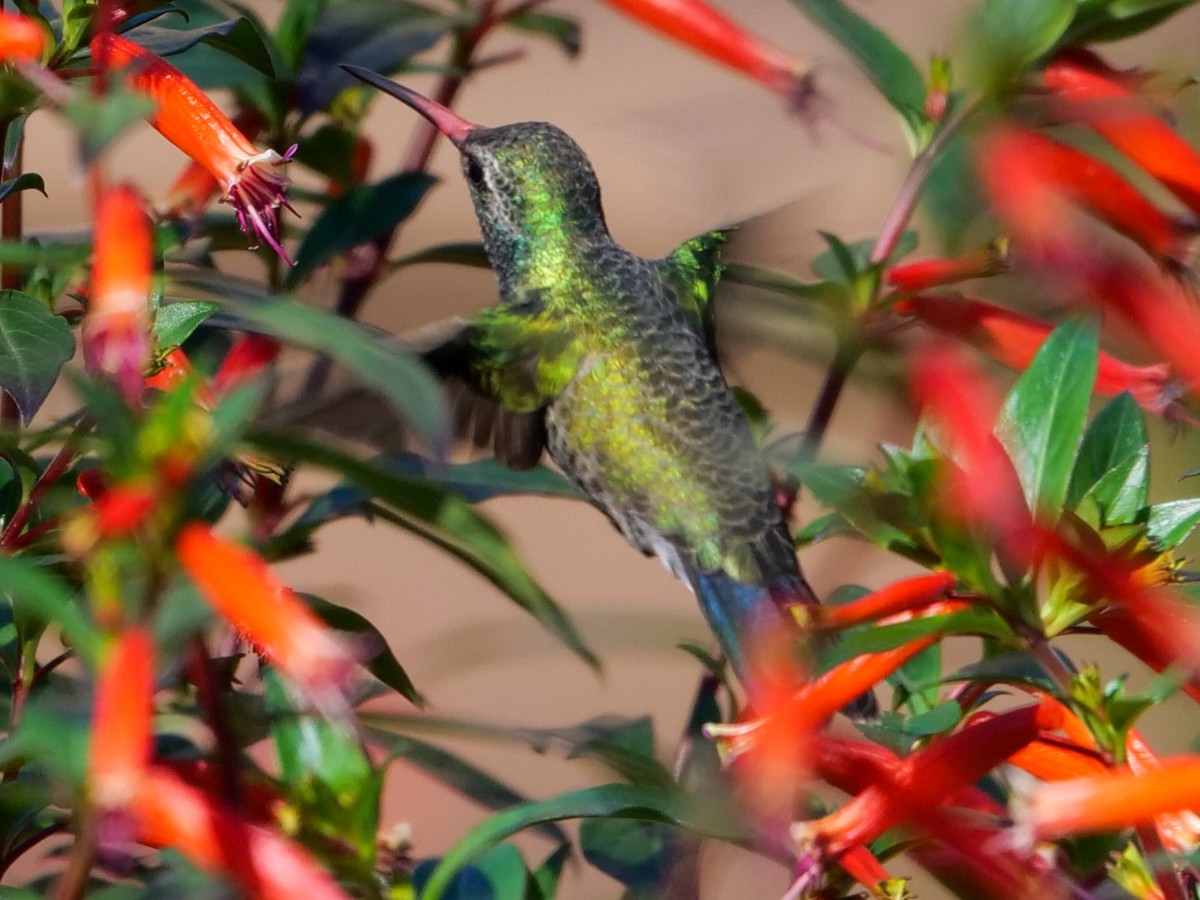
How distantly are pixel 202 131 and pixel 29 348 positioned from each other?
17cm

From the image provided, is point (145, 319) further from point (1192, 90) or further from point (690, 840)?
point (1192, 90)

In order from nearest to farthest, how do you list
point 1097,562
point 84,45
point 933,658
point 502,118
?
point 1097,562 → point 84,45 → point 933,658 → point 502,118

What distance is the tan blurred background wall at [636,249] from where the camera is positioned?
1.12 m

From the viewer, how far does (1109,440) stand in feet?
3.17

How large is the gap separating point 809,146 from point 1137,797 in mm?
588

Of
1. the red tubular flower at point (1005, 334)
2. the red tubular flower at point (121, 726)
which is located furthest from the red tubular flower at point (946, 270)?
the red tubular flower at point (121, 726)

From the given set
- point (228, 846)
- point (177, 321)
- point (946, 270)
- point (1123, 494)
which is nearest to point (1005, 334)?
point (946, 270)

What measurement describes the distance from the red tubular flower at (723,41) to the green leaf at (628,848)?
573 millimetres

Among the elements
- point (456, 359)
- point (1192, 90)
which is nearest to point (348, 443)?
point (456, 359)

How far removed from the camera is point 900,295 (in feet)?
3.82

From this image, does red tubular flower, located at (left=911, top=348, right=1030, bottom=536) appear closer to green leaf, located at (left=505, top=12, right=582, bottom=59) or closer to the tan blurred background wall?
the tan blurred background wall

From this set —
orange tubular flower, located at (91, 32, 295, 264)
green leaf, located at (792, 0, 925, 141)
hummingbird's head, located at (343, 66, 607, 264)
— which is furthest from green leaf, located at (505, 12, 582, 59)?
orange tubular flower, located at (91, 32, 295, 264)

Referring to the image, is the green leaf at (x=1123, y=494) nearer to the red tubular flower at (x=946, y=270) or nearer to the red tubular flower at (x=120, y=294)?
the red tubular flower at (x=946, y=270)

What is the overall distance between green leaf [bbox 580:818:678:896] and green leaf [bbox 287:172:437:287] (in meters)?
0.52
